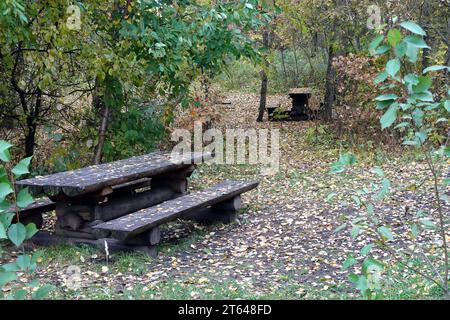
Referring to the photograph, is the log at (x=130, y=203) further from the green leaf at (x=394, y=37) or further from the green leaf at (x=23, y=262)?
the green leaf at (x=394, y=37)

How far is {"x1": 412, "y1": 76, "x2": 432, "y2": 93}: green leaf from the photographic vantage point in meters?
2.21

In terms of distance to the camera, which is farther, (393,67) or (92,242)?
(92,242)

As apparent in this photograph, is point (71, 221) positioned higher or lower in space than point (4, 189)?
lower

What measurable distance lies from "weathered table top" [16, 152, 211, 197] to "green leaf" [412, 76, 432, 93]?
369cm

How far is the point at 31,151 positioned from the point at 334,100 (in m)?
6.60

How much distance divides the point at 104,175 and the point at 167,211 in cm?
73

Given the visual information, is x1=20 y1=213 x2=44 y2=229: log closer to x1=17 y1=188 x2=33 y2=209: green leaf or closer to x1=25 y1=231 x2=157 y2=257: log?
x1=25 y1=231 x2=157 y2=257: log

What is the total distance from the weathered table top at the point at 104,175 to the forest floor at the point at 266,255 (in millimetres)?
620

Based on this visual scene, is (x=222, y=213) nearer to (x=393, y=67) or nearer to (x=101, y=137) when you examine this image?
(x=101, y=137)

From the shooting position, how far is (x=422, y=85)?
2.23 m

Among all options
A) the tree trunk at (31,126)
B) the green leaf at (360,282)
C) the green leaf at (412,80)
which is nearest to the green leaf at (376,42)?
the green leaf at (412,80)

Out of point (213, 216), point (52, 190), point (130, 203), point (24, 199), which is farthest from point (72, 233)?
point (24, 199)

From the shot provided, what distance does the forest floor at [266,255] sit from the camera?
452 centimetres
